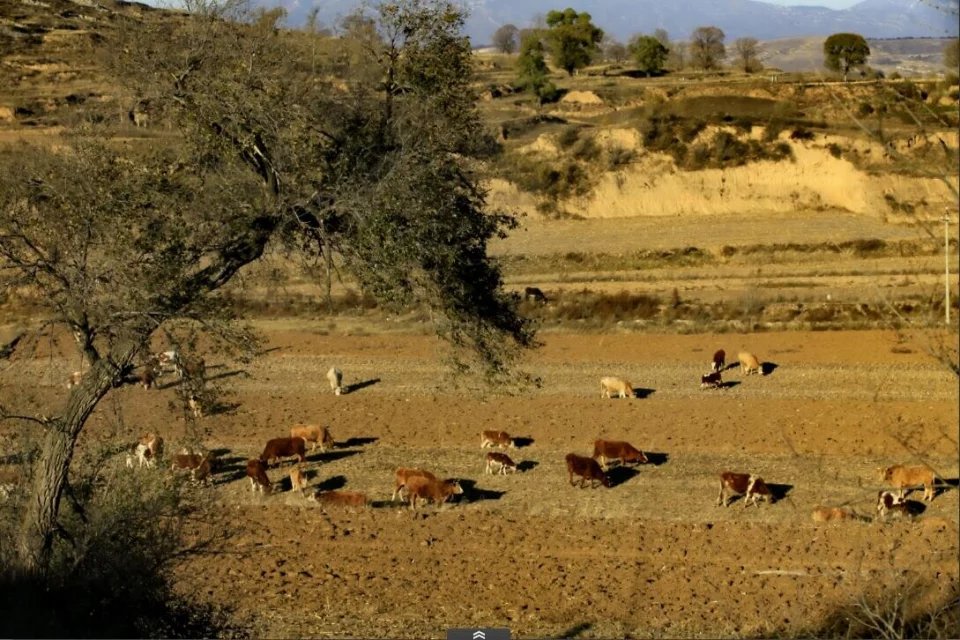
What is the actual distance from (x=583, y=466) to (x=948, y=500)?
486 centimetres

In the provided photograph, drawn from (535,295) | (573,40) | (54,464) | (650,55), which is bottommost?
(535,295)

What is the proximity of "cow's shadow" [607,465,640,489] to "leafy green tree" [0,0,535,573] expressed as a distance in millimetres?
7080

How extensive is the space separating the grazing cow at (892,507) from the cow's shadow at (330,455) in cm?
822

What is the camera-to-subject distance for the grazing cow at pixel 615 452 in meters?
16.7

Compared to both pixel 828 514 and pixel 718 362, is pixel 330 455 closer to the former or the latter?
pixel 828 514

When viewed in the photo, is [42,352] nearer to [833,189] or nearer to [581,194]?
[581,194]

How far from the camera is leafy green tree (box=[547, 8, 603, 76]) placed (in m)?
70.5

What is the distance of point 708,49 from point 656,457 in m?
58.2

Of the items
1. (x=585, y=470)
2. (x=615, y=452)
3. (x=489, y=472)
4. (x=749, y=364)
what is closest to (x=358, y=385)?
(x=489, y=472)

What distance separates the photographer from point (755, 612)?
11586 millimetres

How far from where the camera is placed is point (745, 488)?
14969 mm

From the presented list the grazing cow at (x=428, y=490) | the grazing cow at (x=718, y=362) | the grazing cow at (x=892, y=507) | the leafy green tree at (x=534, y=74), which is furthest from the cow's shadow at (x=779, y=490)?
the leafy green tree at (x=534, y=74)

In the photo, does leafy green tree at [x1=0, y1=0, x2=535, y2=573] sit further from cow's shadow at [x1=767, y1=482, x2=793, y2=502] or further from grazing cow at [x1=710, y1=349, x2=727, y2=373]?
grazing cow at [x1=710, y1=349, x2=727, y2=373]

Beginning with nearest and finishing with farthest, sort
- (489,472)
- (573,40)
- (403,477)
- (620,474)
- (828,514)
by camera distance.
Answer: (828,514), (403,477), (620,474), (489,472), (573,40)
